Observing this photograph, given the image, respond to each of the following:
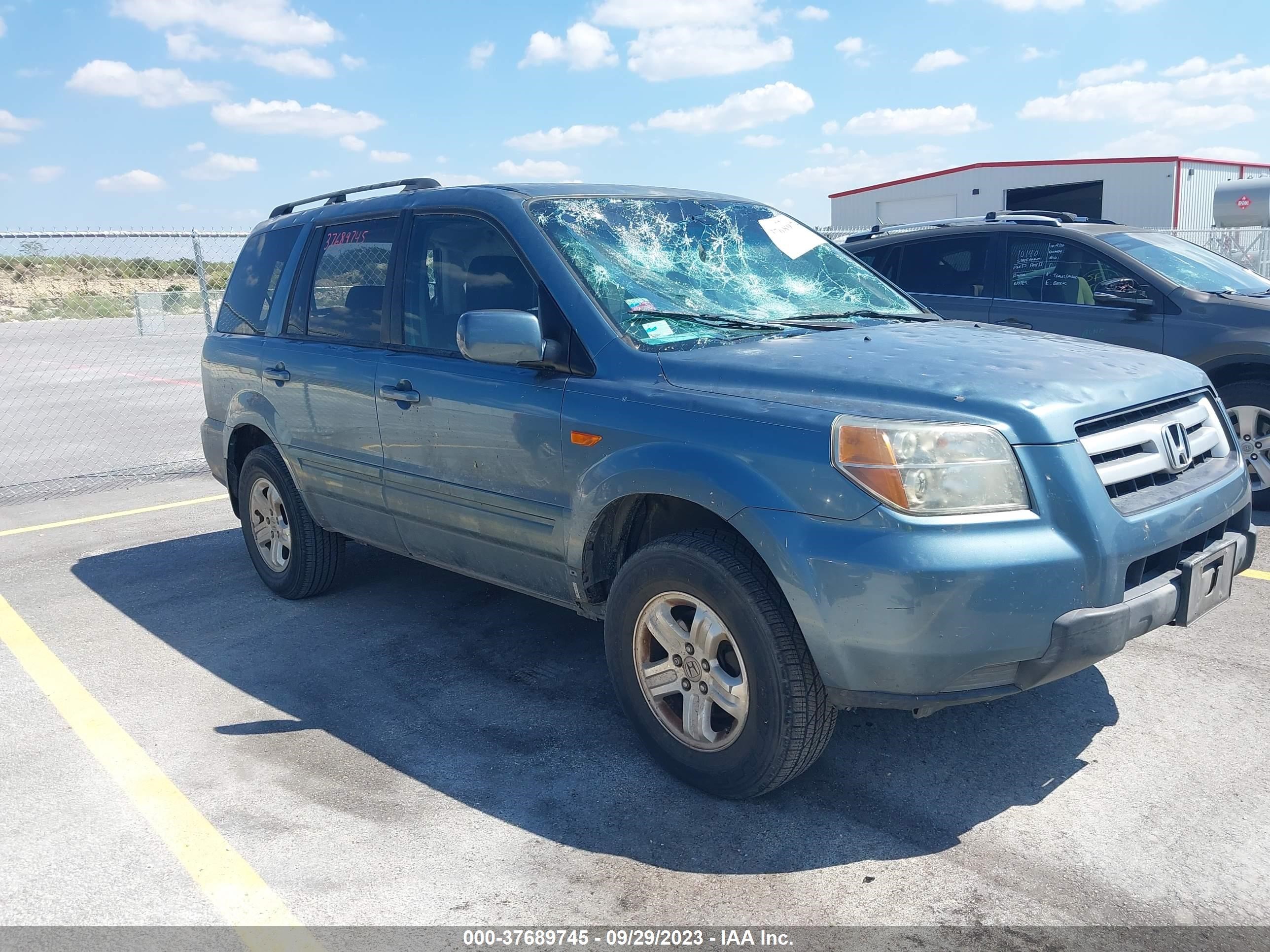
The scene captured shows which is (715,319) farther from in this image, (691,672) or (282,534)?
(282,534)

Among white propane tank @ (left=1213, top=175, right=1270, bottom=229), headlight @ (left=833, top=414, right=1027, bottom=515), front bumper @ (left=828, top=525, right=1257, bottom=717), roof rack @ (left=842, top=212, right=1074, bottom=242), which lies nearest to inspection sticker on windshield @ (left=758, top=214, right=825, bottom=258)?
headlight @ (left=833, top=414, right=1027, bottom=515)

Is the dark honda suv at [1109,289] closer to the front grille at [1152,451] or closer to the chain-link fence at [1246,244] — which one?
the front grille at [1152,451]

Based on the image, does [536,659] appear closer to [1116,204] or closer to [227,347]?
[227,347]

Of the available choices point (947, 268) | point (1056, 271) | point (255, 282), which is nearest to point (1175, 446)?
point (1056, 271)

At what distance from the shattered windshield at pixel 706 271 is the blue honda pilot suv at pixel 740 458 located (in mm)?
15

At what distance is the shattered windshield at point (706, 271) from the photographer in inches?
152

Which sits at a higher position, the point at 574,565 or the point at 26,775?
the point at 574,565

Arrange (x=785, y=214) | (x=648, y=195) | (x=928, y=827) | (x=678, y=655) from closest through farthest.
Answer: (x=928, y=827)
(x=678, y=655)
(x=648, y=195)
(x=785, y=214)

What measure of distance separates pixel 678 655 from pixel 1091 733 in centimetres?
154

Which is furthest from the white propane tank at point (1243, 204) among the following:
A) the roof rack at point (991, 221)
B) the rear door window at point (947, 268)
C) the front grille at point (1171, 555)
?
the front grille at point (1171, 555)

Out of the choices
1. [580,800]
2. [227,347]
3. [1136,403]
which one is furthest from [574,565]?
[227,347]

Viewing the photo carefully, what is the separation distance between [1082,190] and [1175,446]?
1140 inches

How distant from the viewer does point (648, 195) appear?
449 centimetres

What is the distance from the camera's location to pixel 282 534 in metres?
5.64
